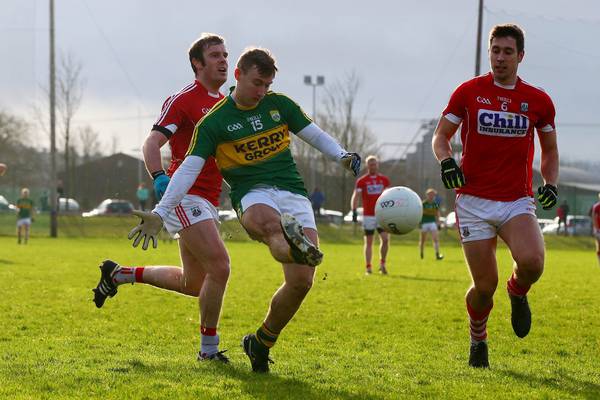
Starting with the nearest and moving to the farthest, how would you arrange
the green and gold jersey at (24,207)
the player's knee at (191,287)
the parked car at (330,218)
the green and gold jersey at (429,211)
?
1. the player's knee at (191,287)
2. the green and gold jersey at (429,211)
3. the green and gold jersey at (24,207)
4. the parked car at (330,218)

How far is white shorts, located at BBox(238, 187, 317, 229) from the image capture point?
5918mm

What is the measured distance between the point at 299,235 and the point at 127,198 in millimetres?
38287

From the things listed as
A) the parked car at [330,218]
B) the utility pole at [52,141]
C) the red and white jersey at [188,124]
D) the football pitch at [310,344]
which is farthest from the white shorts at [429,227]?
the parked car at [330,218]

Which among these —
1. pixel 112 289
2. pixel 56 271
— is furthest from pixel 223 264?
pixel 56 271

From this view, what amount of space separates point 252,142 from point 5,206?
120 feet

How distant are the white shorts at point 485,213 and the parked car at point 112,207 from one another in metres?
34.5

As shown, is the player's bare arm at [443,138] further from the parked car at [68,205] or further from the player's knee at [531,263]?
the parked car at [68,205]

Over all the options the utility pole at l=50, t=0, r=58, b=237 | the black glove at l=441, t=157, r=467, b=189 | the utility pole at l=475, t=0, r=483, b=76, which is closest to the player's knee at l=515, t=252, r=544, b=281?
the black glove at l=441, t=157, r=467, b=189

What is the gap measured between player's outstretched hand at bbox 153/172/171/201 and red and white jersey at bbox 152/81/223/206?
393mm

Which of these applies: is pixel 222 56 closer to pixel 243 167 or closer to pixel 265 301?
pixel 243 167

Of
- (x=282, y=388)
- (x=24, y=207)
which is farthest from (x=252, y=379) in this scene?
(x=24, y=207)

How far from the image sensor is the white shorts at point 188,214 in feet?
21.7

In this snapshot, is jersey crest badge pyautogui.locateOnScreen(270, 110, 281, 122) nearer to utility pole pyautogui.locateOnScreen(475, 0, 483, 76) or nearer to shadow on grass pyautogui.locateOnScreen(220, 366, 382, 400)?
shadow on grass pyautogui.locateOnScreen(220, 366, 382, 400)

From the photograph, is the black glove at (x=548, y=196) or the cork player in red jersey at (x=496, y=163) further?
the black glove at (x=548, y=196)
